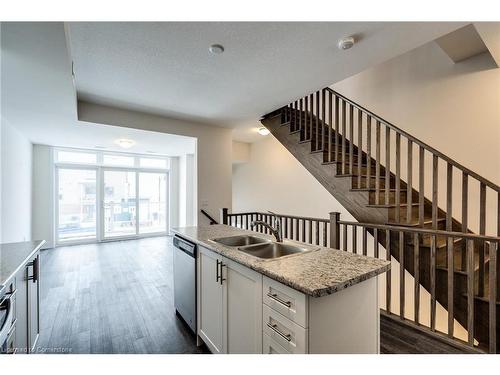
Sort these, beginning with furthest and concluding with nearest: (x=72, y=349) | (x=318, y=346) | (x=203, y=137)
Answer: (x=203, y=137)
(x=72, y=349)
(x=318, y=346)

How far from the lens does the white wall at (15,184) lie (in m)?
3.26

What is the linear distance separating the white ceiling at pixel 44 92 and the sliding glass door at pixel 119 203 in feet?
5.19

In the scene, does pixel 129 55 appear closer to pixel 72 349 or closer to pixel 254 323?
pixel 254 323

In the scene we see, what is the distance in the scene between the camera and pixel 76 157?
570 cm

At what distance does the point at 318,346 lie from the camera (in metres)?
1.09

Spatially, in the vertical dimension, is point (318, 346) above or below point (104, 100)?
below

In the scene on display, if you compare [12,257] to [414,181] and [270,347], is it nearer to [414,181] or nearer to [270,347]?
[270,347]

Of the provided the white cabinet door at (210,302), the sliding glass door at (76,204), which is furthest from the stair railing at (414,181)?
the sliding glass door at (76,204)

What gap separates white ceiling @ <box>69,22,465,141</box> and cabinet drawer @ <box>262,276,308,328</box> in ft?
6.08

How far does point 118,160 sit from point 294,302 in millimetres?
6476

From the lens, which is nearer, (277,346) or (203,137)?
(277,346)

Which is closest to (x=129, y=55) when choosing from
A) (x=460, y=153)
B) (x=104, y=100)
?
(x=104, y=100)

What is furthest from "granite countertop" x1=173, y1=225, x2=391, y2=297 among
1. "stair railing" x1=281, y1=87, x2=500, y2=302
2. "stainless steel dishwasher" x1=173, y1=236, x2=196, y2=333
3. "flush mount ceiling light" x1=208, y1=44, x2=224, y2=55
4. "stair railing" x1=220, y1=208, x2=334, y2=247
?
"flush mount ceiling light" x1=208, y1=44, x2=224, y2=55

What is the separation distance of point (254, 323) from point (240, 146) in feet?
17.5
